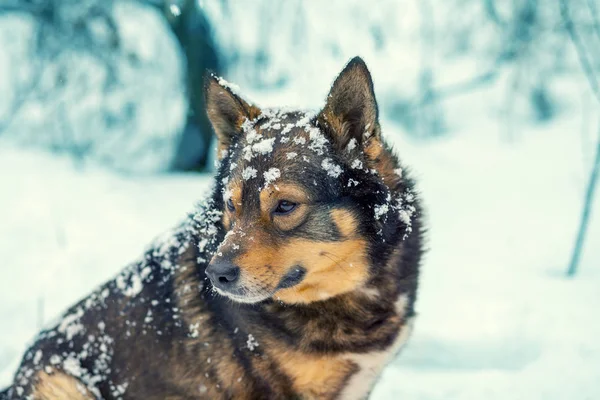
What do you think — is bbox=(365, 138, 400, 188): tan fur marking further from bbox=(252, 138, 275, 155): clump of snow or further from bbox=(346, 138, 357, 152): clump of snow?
bbox=(252, 138, 275, 155): clump of snow

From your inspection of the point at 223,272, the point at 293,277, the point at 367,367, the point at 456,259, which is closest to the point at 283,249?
the point at 293,277

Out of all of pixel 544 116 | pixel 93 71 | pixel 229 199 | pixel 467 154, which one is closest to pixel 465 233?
pixel 467 154

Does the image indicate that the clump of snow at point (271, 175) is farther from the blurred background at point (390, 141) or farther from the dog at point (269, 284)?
the blurred background at point (390, 141)

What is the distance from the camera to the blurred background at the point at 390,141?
15.2ft

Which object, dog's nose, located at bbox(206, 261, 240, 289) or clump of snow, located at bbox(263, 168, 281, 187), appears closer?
dog's nose, located at bbox(206, 261, 240, 289)

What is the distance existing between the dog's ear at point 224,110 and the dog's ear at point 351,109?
1.41 ft

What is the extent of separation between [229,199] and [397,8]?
922cm

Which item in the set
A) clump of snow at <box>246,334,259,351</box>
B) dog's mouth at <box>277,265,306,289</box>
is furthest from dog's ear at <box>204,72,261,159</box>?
clump of snow at <box>246,334,259,351</box>

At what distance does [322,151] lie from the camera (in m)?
2.58

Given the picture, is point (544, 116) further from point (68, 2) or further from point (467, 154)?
point (68, 2)

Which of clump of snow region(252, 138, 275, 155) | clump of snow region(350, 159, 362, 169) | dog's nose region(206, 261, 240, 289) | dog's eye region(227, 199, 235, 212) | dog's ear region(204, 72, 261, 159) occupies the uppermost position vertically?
dog's ear region(204, 72, 261, 159)

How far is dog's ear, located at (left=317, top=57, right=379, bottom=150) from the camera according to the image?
2.38 meters

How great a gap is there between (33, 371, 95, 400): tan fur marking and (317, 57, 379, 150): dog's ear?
1.79m

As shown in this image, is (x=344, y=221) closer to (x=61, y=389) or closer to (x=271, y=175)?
(x=271, y=175)
